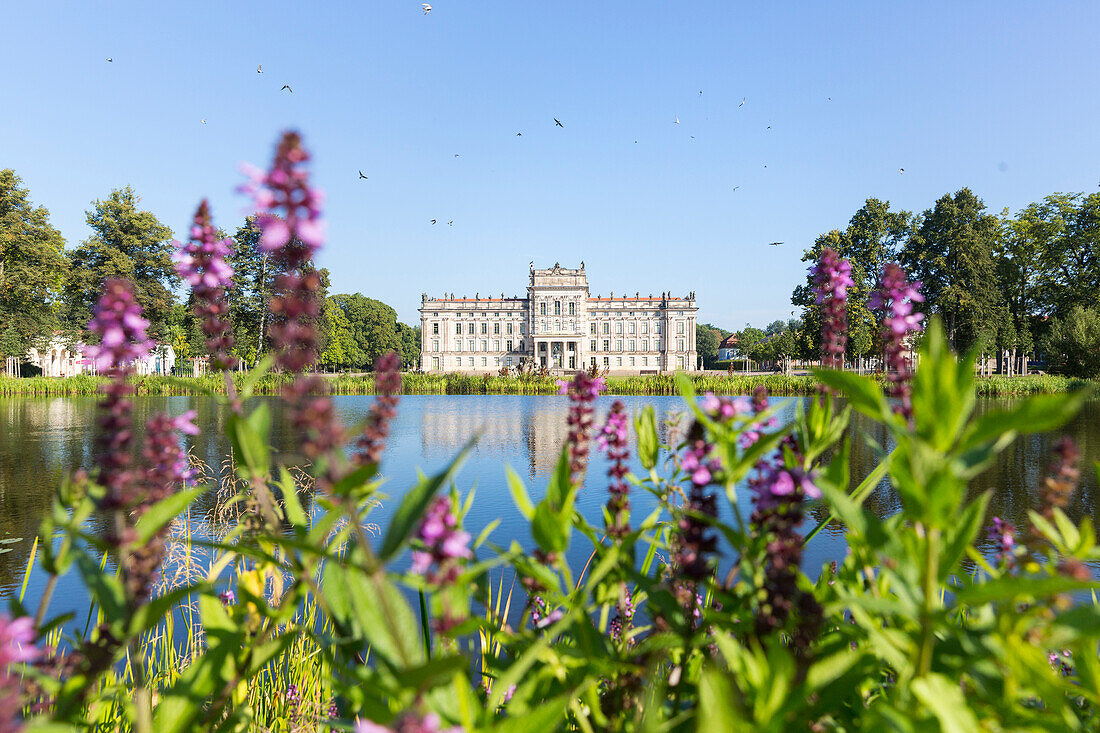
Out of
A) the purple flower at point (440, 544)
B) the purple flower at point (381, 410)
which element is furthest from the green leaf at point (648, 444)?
the purple flower at point (440, 544)

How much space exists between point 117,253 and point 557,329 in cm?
6209

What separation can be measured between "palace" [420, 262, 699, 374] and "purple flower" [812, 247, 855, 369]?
8960cm

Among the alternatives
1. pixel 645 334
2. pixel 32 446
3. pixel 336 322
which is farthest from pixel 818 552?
pixel 645 334

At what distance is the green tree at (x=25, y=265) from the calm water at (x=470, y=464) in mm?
13417

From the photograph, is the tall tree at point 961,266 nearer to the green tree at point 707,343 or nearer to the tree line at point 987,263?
the tree line at point 987,263

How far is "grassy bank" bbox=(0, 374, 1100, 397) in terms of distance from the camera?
34.3 meters

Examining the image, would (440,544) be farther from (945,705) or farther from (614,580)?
(945,705)

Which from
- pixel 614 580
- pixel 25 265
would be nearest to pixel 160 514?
pixel 614 580

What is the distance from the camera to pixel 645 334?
310ft

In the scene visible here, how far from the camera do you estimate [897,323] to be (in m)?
1.64

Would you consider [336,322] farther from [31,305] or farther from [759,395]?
[759,395]

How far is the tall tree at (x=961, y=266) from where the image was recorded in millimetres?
41719

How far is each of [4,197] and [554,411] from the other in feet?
124

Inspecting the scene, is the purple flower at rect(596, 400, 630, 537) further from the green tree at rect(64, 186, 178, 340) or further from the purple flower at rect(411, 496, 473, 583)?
the green tree at rect(64, 186, 178, 340)
